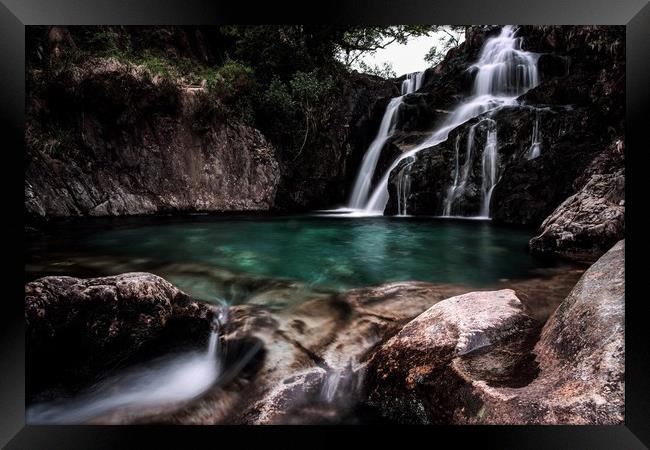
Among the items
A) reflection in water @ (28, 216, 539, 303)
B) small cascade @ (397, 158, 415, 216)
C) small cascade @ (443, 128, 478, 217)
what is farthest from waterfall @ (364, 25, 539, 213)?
reflection in water @ (28, 216, 539, 303)

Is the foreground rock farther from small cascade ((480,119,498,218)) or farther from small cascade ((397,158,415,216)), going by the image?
small cascade ((397,158,415,216))

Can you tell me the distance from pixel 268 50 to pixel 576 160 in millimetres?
6955

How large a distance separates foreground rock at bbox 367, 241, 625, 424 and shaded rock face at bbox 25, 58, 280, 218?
4832 mm

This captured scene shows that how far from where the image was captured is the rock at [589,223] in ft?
8.35

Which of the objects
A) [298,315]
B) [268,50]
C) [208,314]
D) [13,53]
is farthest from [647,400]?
[268,50]

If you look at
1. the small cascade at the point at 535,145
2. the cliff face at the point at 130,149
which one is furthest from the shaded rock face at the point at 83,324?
the small cascade at the point at 535,145

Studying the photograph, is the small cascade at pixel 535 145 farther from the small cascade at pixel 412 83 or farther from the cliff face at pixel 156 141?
the small cascade at pixel 412 83

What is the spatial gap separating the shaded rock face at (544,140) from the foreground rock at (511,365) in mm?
1913

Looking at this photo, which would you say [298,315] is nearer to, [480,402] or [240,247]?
[480,402]

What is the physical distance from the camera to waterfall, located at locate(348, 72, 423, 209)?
317 inches

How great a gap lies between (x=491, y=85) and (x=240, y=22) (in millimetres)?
7992

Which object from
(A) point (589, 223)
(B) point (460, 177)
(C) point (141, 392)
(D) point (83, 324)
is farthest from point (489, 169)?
(D) point (83, 324)

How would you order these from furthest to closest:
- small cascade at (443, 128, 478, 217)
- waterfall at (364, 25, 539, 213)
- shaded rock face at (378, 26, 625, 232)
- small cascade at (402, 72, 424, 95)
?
small cascade at (402, 72, 424, 95) < waterfall at (364, 25, 539, 213) < small cascade at (443, 128, 478, 217) < shaded rock face at (378, 26, 625, 232)

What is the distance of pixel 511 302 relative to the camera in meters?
2.05
